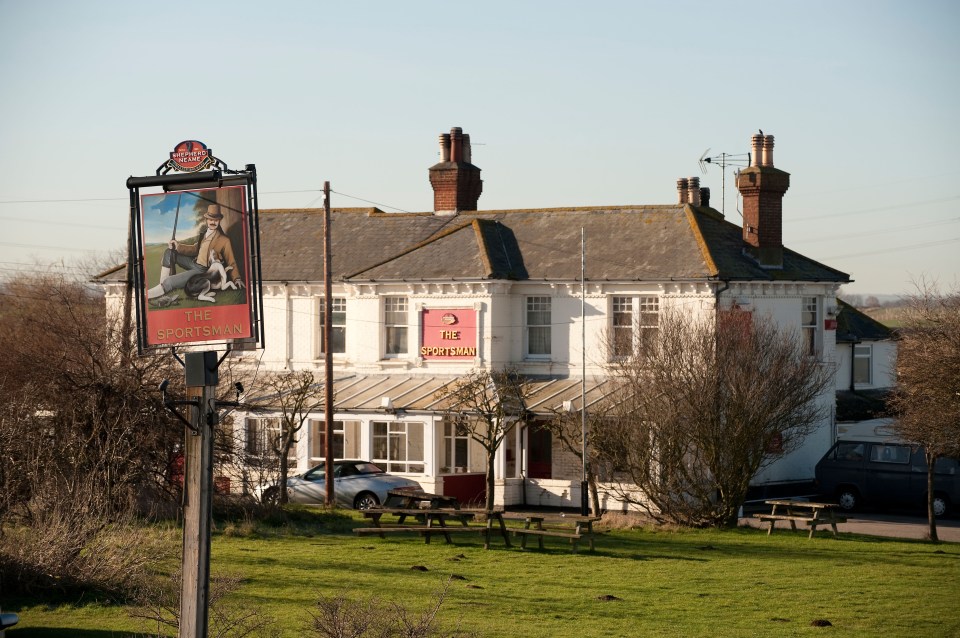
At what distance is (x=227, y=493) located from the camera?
2650 centimetres

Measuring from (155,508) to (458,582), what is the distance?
23.1 feet

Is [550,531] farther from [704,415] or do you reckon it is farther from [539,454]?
[539,454]

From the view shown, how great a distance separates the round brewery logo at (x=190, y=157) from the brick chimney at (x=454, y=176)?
26.5 m

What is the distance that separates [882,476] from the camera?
1271 inches

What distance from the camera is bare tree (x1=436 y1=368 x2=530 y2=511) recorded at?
3153 cm

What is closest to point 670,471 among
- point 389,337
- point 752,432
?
point 752,432

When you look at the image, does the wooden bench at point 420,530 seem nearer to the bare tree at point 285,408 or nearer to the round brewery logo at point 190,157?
the bare tree at point 285,408

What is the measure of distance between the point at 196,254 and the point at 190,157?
1098 mm

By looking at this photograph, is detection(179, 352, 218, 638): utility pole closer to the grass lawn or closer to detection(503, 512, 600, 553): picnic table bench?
the grass lawn

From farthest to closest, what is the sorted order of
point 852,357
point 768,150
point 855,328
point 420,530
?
point 855,328, point 852,357, point 768,150, point 420,530

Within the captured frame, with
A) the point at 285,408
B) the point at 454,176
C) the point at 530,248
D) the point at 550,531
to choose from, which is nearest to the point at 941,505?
the point at 550,531

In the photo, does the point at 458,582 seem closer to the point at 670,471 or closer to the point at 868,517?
the point at 670,471

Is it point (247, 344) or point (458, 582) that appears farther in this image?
point (458, 582)

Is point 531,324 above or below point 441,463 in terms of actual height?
above
